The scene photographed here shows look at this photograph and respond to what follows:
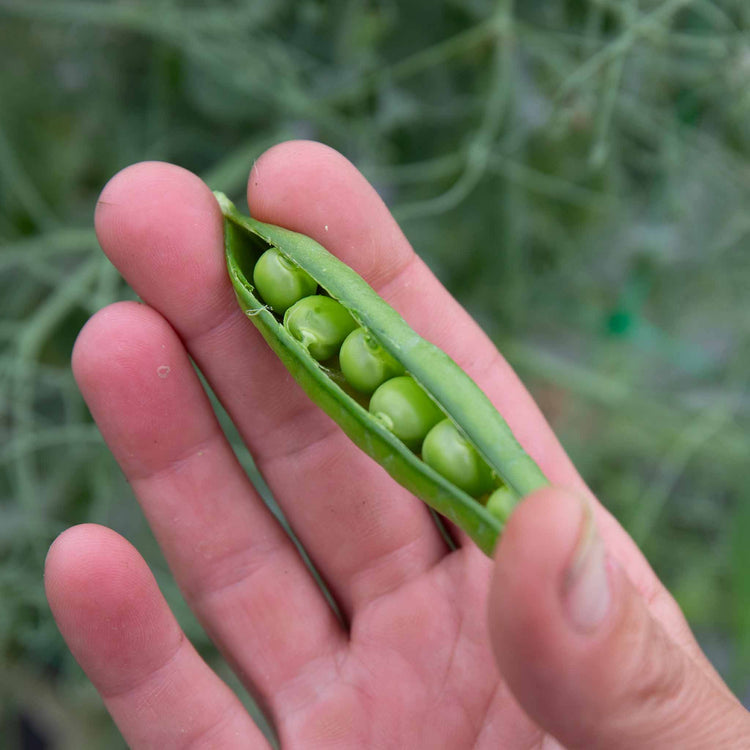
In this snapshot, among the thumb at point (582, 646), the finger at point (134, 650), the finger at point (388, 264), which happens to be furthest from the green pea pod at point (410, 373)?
the finger at point (134, 650)

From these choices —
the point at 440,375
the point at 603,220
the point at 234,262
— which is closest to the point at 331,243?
the point at 234,262

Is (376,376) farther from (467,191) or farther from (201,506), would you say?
(467,191)

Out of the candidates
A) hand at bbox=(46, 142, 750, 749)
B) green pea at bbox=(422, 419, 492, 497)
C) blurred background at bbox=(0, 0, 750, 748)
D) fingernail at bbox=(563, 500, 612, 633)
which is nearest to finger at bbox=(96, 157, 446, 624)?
hand at bbox=(46, 142, 750, 749)

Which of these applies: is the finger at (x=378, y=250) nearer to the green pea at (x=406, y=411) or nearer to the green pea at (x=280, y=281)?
the green pea at (x=280, y=281)

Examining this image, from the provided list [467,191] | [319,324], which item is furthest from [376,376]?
[467,191]

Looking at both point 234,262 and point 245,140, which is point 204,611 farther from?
point 245,140

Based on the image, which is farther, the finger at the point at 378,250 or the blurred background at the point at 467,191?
the blurred background at the point at 467,191
